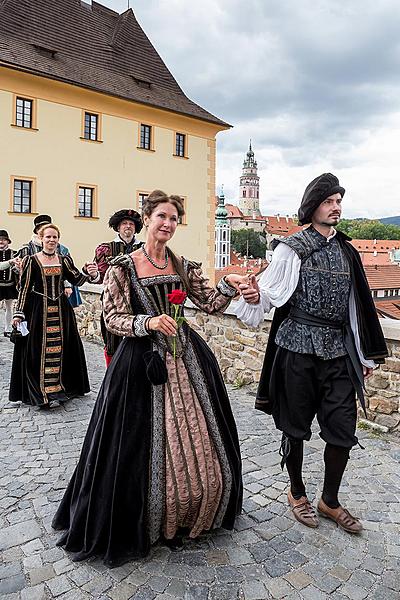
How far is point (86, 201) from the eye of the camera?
831 inches

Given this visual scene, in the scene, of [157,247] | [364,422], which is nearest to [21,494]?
[157,247]

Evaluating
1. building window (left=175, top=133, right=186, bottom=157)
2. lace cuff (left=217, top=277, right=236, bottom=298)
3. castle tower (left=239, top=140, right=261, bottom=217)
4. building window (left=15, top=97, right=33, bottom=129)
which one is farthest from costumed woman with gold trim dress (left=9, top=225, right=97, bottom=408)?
castle tower (left=239, top=140, right=261, bottom=217)

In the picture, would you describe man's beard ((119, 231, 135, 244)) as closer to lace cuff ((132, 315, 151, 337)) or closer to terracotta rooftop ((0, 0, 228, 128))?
lace cuff ((132, 315, 151, 337))

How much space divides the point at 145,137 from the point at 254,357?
1861 centimetres

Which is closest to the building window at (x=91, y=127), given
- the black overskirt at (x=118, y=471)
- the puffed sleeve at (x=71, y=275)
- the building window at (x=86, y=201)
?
the building window at (x=86, y=201)

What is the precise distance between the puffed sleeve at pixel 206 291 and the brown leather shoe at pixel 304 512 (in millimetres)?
1272

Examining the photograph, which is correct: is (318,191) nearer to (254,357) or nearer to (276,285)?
(276,285)

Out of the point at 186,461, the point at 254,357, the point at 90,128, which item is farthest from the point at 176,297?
the point at 90,128

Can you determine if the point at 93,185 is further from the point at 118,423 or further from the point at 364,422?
the point at 118,423

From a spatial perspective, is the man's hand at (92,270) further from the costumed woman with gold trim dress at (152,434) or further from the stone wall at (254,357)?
the costumed woman with gold trim dress at (152,434)

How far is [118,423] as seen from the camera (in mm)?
2568

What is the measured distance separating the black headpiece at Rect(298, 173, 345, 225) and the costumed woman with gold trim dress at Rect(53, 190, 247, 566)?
71 cm

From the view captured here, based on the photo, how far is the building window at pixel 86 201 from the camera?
68.4 feet

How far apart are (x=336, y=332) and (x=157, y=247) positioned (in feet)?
3.63
